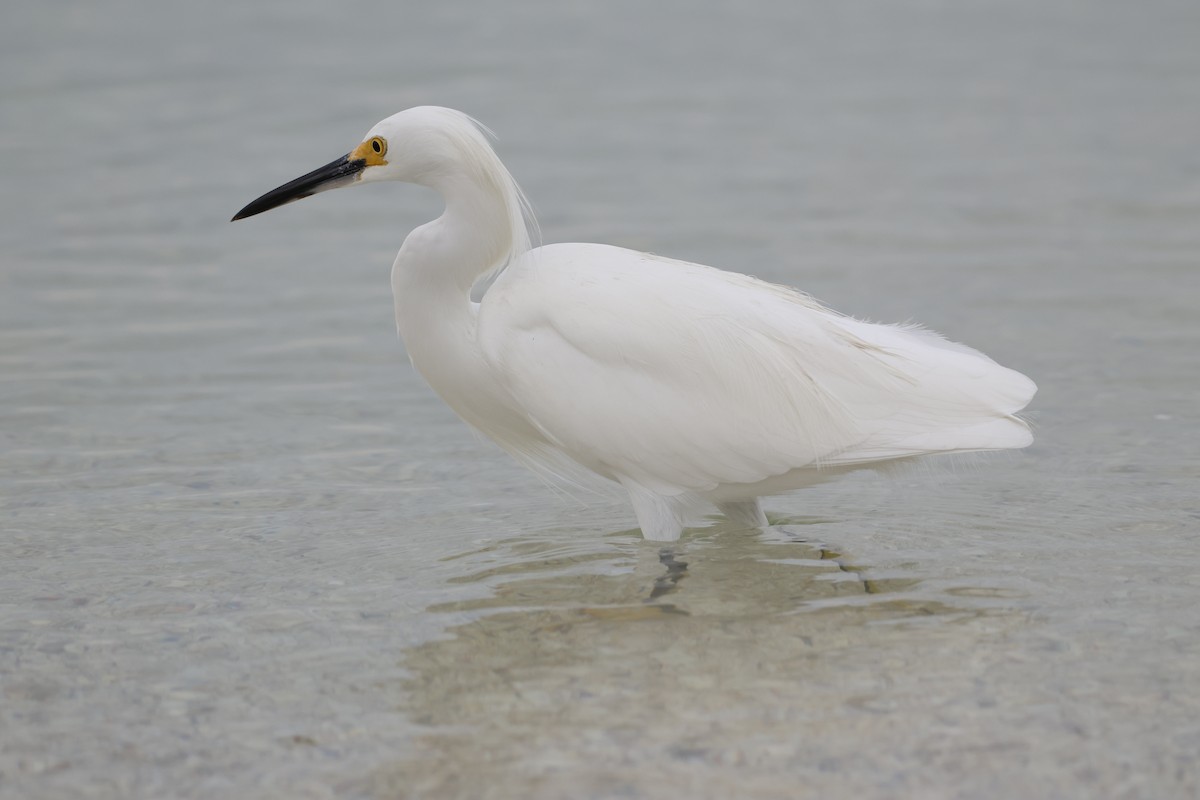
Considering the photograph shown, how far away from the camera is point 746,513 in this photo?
570 cm

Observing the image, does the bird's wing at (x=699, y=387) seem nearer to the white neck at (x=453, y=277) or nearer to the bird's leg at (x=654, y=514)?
the bird's leg at (x=654, y=514)

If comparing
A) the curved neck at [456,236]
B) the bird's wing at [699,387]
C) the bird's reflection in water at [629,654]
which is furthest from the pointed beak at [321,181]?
the bird's reflection in water at [629,654]

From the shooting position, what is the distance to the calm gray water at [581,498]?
4.08 metres

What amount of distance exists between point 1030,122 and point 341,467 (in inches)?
336

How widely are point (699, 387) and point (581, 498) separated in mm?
1293

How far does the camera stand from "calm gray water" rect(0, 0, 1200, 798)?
161 inches

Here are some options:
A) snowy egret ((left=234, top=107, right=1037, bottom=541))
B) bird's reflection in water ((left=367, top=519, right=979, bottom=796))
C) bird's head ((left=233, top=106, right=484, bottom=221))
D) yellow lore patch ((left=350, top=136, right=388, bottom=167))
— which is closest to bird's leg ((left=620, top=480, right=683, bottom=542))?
snowy egret ((left=234, top=107, right=1037, bottom=541))

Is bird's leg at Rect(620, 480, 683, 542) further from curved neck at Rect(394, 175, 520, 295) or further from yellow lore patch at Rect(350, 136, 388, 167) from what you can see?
yellow lore patch at Rect(350, 136, 388, 167)

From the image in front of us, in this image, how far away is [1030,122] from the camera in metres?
13.0

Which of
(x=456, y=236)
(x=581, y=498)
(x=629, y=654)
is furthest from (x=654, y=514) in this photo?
(x=456, y=236)

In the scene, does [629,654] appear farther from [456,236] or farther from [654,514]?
[456,236]

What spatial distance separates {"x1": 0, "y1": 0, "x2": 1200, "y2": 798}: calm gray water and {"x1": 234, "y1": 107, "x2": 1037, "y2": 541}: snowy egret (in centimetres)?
48

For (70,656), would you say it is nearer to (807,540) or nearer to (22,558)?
(22,558)

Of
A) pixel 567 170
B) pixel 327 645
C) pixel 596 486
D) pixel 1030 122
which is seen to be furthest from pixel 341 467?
pixel 1030 122
